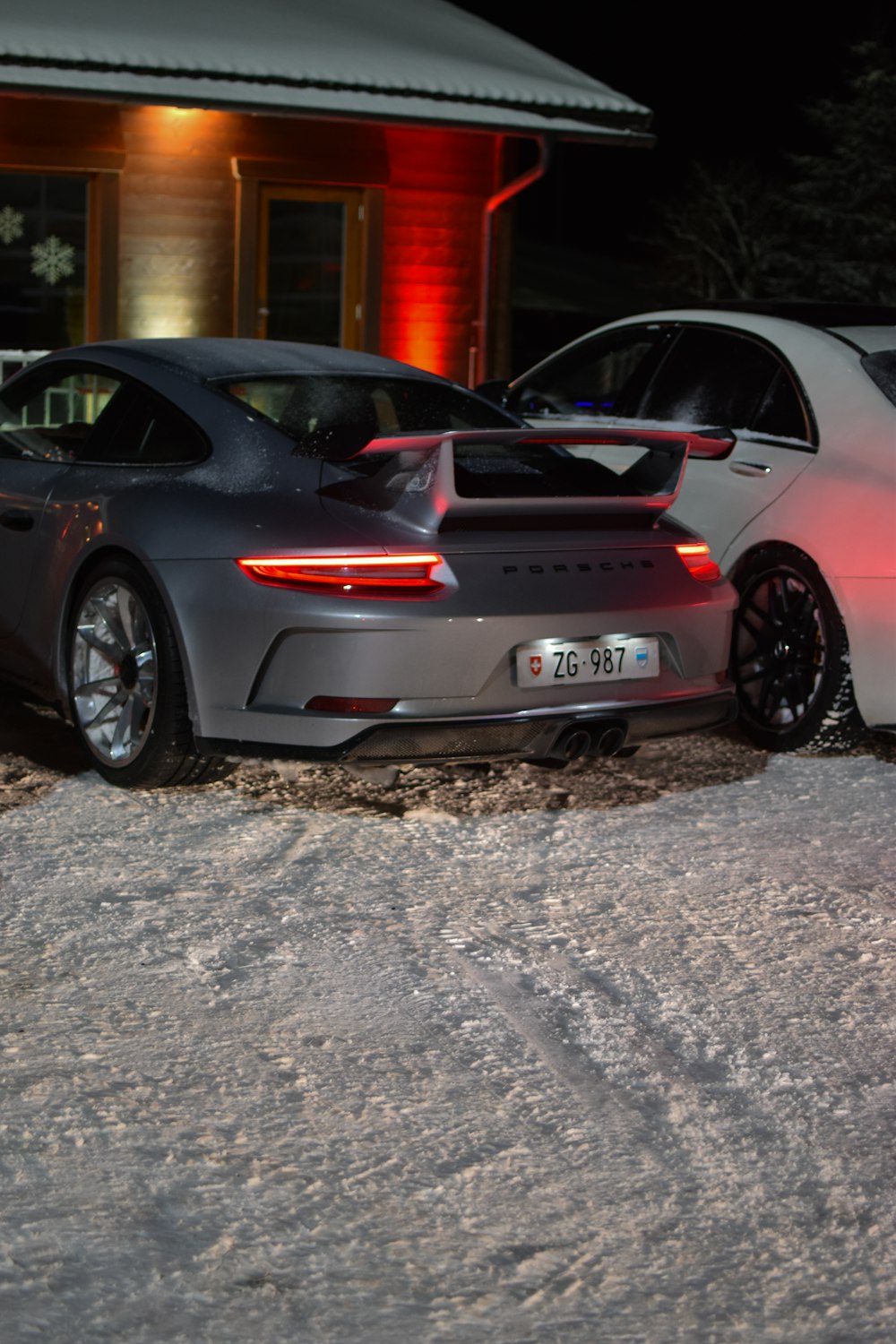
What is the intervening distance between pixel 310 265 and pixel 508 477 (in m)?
9.82

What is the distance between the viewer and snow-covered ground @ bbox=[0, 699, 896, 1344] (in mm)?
2967

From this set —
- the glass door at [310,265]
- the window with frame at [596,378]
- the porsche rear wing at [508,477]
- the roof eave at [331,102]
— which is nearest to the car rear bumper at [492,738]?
the porsche rear wing at [508,477]

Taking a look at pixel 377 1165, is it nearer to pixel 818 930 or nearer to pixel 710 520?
pixel 818 930

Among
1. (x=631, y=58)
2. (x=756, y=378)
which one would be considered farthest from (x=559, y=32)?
(x=756, y=378)

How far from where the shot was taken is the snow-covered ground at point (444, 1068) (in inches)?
117

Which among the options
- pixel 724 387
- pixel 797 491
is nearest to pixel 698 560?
pixel 797 491

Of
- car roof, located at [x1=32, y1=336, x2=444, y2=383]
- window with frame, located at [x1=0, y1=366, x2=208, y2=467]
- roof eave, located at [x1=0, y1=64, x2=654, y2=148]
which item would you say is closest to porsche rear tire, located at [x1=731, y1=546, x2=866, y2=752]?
car roof, located at [x1=32, y1=336, x2=444, y2=383]

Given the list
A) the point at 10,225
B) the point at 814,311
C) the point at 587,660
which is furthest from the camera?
the point at 10,225

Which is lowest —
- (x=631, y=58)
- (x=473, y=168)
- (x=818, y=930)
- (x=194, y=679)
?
(x=818, y=930)

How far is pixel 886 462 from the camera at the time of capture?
6.47 metres

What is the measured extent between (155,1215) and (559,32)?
2931 inches

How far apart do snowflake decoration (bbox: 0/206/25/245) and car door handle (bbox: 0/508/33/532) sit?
340 inches

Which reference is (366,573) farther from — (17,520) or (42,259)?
(42,259)

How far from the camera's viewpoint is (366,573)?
5312mm
